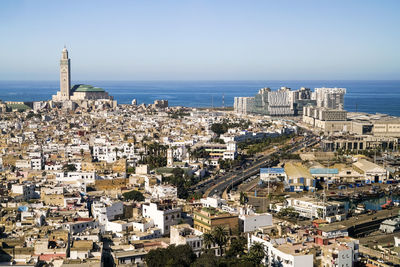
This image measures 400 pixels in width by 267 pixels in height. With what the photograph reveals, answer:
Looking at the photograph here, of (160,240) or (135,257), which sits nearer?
(135,257)

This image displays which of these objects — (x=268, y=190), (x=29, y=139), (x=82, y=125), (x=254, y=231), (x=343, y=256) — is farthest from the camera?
(x=82, y=125)

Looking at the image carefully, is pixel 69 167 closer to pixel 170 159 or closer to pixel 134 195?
pixel 170 159

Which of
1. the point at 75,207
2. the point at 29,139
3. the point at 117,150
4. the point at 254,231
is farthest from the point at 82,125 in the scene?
the point at 254,231

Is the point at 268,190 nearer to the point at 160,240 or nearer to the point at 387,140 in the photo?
the point at 160,240

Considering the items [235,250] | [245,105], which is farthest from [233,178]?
[245,105]

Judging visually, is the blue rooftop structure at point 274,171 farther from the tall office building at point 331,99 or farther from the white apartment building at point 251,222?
the tall office building at point 331,99

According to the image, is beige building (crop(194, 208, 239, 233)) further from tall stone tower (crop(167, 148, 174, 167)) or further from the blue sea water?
the blue sea water

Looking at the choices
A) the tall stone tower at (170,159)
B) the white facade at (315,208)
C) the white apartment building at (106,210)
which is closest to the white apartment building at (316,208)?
the white facade at (315,208)
